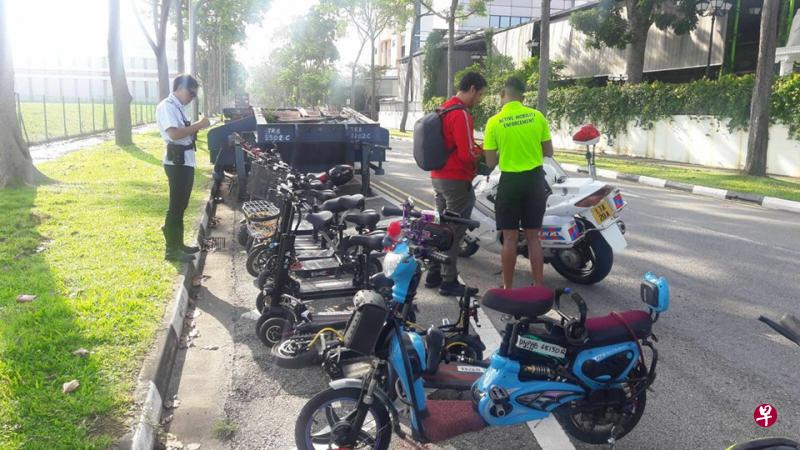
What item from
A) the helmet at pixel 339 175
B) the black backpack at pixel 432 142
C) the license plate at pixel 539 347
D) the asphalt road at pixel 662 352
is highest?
the black backpack at pixel 432 142

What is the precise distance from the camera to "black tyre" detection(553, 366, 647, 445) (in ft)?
11.5

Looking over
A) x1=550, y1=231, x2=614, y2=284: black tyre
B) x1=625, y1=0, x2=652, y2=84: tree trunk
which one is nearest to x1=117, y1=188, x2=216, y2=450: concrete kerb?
x1=550, y1=231, x2=614, y2=284: black tyre

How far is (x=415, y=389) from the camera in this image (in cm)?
343

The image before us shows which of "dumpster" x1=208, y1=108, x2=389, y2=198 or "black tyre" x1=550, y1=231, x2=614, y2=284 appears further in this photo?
"dumpster" x1=208, y1=108, x2=389, y2=198

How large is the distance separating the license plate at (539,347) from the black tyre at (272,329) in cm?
226

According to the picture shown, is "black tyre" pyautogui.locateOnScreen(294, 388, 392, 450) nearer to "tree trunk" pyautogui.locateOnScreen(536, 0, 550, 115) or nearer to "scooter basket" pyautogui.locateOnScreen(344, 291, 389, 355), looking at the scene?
"scooter basket" pyautogui.locateOnScreen(344, 291, 389, 355)

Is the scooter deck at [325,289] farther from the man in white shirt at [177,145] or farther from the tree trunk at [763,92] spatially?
the tree trunk at [763,92]

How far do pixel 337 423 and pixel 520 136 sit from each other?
313 cm

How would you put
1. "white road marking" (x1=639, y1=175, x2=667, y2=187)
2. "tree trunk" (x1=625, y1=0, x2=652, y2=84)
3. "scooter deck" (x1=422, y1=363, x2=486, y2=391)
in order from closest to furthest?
"scooter deck" (x1=422, y1=363, x2=486, y2=391), "white road marking" (x1=639, y1=175, x2=667, y2=187), "tree trunk" (x1=625, y1=0, x2=652, y2=84)

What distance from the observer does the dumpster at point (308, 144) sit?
11352 mm

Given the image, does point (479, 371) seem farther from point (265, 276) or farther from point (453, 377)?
point (265, 276)

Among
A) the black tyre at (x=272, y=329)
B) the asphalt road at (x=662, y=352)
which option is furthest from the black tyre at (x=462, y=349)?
the black tyre at (x=272, y=329)

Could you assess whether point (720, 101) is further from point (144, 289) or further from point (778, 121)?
point (144, 289)

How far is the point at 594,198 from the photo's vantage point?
6242 mm
